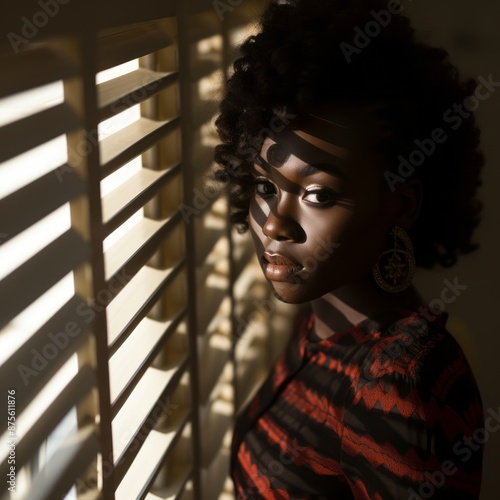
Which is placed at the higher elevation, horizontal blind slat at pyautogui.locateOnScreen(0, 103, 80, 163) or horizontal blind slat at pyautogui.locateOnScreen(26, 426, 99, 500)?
horizontal blind slat at pyautogui.locateOnScreen(0, 103, 80, 163)

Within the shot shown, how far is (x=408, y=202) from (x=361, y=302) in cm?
15

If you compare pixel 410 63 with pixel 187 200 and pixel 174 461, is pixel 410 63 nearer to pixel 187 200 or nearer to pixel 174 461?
pixel 187 200

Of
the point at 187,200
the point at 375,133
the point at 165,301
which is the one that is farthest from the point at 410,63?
the point at 165,301

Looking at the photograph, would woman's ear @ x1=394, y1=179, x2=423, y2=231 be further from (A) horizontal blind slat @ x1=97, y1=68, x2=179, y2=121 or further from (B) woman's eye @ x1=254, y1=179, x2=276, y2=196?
(A) horizontal blind slat @ x1=97, y1=68, x2=179, y2=121

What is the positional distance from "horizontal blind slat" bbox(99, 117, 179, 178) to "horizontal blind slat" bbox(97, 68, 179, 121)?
0.05 metres

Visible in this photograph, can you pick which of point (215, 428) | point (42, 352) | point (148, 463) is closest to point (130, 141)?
point (42, 352)

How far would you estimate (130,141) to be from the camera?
3.05 ft

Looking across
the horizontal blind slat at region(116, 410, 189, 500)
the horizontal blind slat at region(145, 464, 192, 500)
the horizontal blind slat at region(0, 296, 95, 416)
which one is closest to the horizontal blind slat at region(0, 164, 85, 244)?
the horizontal blind slat at region(0, 296, 95, 416)

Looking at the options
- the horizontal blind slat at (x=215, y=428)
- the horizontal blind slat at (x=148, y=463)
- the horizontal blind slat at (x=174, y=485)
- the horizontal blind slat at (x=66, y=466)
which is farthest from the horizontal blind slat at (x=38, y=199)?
the horizontal blind slat at (x=215, y=428)

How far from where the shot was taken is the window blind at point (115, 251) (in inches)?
27.0

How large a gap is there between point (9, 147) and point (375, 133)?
1.63ft

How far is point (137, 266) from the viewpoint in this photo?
956 mm

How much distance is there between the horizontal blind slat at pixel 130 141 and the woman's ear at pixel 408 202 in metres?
0.32

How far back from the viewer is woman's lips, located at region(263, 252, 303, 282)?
102 centimetres
